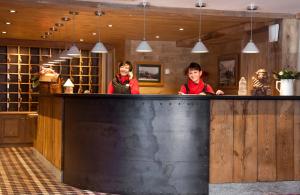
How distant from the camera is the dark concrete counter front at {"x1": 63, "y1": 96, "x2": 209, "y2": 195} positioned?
566 centimetres

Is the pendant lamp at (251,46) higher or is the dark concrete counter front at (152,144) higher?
the pendant lamp at (251,46)

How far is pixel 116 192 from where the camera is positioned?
584cm

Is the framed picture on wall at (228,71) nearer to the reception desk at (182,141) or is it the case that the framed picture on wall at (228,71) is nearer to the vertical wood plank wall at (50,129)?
the vertical wood plank wall at (50,129)

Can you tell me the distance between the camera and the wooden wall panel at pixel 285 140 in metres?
5.99

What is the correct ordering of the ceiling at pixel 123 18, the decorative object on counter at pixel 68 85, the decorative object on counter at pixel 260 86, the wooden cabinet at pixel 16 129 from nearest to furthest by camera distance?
the decorative object on counter at pixel 260 86
the ceiling at pixel 123 18
the decorative object on counter at pixel 68 85
the wooden cabinet at pixel 16 129

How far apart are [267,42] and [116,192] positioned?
4.71 metres

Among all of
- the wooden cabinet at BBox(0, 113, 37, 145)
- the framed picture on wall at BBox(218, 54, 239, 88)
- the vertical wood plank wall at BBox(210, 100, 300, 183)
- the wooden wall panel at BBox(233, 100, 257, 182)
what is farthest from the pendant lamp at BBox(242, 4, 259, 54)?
the wooden cabinet at BBox(0, 113, 37, 145)

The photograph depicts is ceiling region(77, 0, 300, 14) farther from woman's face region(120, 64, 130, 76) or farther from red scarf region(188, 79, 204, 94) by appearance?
red scarf region(188, 79, 204, 94)

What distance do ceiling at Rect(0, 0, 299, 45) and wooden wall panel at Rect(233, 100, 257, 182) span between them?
227cm

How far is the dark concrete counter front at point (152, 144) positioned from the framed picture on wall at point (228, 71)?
591 centimetres

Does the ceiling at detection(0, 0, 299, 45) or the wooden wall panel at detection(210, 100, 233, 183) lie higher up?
the ceiling at detection(0, 0, 299, 45)

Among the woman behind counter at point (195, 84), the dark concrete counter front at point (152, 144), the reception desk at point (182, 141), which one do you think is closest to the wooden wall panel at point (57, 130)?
the reception desk at point (182, 141)

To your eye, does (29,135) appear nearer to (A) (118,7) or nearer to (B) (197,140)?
(A) (118,7)

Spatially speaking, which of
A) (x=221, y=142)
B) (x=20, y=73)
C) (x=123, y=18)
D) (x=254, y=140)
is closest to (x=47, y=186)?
(x=221, y=142)
